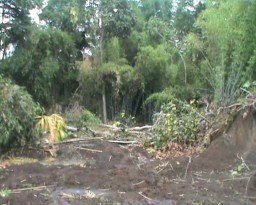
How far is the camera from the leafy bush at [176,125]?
8.09m

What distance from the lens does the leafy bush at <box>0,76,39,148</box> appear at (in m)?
7.25

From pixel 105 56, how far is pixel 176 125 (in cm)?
834

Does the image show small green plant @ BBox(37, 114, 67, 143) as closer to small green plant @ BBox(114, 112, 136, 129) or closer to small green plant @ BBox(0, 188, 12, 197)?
small green plant @ BBox(114, 112, 136, 129)

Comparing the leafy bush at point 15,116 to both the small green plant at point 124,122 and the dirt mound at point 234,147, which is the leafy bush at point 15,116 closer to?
the small green plant at point 124,122

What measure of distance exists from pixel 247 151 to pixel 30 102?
4.23m

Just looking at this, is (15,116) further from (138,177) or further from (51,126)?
(138,177)

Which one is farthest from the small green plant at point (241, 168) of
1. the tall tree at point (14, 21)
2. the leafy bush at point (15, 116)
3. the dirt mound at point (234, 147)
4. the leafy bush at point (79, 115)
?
the tall tree at point (14, 21)

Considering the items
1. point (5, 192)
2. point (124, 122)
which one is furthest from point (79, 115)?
point (5, 192)

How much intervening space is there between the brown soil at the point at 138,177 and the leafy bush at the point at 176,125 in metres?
0.55

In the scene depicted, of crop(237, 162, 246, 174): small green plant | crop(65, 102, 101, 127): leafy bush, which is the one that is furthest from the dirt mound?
crop(65, 102, 101, 127): leafy bush

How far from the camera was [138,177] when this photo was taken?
18.9 ft

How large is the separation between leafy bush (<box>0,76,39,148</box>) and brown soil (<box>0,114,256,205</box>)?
1.09 feet

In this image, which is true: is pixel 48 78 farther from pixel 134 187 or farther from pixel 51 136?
pixel 134 187

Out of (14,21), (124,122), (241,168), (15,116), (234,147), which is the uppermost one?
(14,21)
